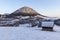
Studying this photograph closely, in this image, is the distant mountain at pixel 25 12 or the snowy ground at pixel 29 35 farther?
the distant mountain at pixel 25 12

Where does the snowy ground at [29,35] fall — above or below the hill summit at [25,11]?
below

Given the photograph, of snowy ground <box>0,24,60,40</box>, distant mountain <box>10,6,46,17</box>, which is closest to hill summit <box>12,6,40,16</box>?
distant mountain <box>10,6,46,17</box>

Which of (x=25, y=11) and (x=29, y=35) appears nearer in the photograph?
(x=29, y=35)

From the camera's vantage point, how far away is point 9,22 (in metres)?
9.20

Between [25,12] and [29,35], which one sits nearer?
[29,35]

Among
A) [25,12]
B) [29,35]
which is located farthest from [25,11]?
[29,35]

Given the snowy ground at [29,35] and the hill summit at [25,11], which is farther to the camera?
the hill summit at [25,11]

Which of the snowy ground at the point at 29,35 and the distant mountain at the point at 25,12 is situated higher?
the distant mountain at the point at 25,12

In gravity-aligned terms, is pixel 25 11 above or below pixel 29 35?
above

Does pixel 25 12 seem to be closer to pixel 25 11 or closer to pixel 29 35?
pixel 25 11

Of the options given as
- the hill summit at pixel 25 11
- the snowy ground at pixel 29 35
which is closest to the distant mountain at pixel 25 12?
the hill summit at pixel 25 11

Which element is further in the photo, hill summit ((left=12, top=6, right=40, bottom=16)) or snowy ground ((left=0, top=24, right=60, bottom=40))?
hill summit ((left=12, top=6, right=40, bottom=16))

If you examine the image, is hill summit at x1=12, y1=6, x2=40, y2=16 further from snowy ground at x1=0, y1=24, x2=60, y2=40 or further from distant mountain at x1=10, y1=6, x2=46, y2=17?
snowy ground at x1=0, y1=24, x2=60, y2=40

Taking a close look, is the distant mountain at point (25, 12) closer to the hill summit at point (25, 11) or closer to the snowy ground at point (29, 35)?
the hill summit at point (25, 11)
